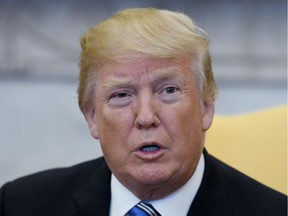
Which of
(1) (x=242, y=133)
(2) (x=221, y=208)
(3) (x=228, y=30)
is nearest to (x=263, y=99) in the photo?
(3) (x=228, y=30)

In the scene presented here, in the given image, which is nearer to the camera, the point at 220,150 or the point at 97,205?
the point at 97,205

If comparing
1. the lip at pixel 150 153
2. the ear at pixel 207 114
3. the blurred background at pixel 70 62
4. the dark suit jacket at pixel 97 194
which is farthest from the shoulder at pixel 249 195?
the blurred background at pixel 70 62

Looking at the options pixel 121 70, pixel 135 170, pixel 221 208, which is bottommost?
pixel 221 208

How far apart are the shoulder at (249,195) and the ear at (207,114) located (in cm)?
13

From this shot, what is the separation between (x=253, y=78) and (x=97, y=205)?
2.33 m

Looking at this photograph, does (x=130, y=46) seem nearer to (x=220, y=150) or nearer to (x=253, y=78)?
(x=220, y=150)

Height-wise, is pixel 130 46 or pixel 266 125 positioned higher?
pixel 130 46

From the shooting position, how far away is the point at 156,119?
1.53 meters

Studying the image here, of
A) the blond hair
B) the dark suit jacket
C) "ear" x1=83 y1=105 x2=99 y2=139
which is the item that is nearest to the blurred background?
the dark suit jacket

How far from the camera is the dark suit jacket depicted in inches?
65.4

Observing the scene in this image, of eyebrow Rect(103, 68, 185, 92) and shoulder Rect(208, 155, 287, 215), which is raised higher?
eyebrow Rect(103, 68, 185, 92)

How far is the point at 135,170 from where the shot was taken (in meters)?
Result: 1.57

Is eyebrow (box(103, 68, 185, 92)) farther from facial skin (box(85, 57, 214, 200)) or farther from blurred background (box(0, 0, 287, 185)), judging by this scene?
blurred background (box(0, 0, 287, 185))

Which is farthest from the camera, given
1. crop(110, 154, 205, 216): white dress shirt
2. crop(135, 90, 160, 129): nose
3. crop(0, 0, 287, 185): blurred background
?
crop(0, 0, 287, 185): blurred background
